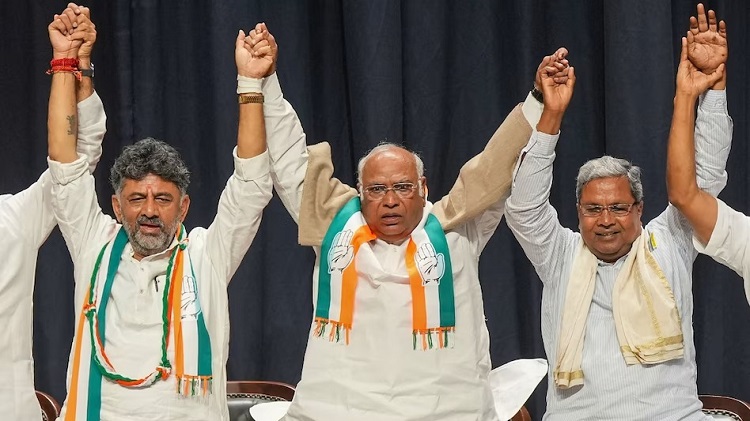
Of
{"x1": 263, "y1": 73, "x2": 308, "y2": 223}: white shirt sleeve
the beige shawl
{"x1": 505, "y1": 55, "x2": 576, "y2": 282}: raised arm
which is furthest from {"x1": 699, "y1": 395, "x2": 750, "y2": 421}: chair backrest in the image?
{"x1": 263, "y1": 73, "x2": 308, "y2": 223}: white shirt sleeve

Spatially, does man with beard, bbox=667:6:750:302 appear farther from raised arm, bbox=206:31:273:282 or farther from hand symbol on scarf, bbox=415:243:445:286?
raised arm, bbox=206:31:273:282

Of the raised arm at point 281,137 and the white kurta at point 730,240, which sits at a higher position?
the raised arm at point 281,137

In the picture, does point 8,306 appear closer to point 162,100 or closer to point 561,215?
point 162,100

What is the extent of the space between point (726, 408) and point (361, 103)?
1.73m

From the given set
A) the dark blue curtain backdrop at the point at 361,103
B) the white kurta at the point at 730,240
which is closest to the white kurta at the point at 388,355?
the white kurta at the point at 730,240

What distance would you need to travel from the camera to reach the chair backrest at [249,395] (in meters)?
3.86

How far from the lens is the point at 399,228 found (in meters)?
3.28

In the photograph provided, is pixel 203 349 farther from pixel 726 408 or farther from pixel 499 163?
pixel 726 408

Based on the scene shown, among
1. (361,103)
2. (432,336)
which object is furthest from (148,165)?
(361,103)

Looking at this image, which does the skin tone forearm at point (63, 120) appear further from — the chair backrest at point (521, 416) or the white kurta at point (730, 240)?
the white kurta at point (730, 240)

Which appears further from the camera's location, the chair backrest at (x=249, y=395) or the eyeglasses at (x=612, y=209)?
the chair backrest at (x=249, y=395)

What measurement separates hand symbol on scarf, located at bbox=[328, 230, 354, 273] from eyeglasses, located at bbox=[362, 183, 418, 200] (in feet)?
0.44

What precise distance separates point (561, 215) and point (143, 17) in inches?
71.9

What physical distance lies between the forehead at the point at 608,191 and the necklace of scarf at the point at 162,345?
1173 millimetres
